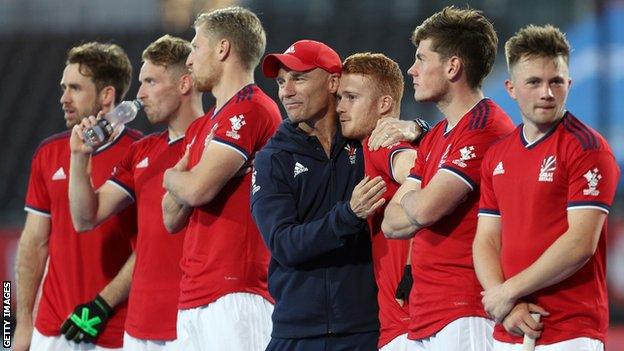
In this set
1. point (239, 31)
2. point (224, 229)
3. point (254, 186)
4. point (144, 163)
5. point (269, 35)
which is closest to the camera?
point (254, 186)

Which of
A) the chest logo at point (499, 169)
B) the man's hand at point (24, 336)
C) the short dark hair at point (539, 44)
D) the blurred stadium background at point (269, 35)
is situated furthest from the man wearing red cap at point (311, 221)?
the blurred stadium background at point (269, 35)

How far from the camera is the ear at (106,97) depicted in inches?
273

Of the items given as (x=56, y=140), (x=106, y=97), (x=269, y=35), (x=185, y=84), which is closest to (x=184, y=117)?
(x=185, y=84)

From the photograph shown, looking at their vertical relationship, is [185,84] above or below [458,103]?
below

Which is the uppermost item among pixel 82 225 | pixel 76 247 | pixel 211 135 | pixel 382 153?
pixel 382 153

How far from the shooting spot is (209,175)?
18.3ft

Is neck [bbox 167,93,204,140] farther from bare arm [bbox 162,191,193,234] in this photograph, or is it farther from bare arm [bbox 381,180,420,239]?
bare arm [bbox 381,180,420,239]

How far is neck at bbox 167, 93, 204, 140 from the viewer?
6.54 m

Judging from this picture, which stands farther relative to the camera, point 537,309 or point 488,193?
point 488,193

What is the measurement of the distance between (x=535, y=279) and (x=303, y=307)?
1102 millimetres

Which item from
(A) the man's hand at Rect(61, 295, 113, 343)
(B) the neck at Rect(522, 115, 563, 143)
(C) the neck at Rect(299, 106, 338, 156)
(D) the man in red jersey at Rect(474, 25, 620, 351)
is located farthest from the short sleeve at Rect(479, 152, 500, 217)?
(A) the man's hand at Rect(61, 295, 113, 343)

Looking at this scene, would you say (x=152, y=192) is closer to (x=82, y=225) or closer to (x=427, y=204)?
(x=82, y=225)

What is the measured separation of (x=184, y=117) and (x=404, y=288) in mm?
1960

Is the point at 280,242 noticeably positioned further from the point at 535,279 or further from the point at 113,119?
the point at 113,119
